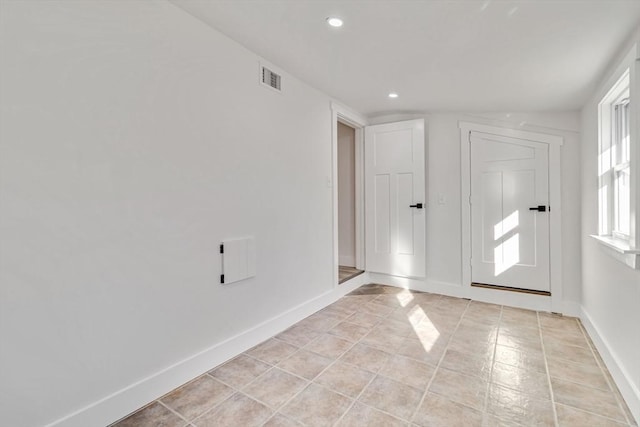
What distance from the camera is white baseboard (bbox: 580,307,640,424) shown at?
1.59 metres

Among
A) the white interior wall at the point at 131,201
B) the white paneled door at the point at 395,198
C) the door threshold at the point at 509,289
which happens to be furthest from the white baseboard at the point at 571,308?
the white paneled door at the point at 395,198

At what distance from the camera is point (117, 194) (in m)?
1.58

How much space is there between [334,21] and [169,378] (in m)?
2.38

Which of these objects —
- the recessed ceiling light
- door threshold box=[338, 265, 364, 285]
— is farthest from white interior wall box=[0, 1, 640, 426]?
door threshold box=[338, 265, 364, 285]

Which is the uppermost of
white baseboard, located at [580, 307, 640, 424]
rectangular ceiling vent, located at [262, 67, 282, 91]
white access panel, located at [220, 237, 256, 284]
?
rectangular ceiling vent, located at [262, 67, 282, 91]

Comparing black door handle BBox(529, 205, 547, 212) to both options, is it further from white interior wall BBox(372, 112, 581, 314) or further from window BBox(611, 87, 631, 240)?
window BBox(611, 87, 631, 240)

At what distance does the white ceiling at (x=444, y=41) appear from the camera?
1.68m

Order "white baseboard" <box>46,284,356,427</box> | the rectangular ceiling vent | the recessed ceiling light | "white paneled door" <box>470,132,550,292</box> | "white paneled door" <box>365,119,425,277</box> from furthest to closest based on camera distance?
"white paneled door" <box>365,119,425,277</box> → "white paneled door" <box>470,132,550,292</box> → the rectangular ceiling vent → the recessed ceiling light → "white baseboard" <box>46,284,356,427</box>

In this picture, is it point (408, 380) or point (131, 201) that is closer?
point (131, 201)

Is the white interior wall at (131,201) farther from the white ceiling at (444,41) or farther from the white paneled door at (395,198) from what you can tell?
the white paneled door at (395,198)

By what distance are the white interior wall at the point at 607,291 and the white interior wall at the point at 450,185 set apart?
202 mm

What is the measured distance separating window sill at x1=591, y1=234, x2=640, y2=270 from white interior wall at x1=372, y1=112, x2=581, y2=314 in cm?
107

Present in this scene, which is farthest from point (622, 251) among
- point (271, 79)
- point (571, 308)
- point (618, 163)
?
point (271, 79)

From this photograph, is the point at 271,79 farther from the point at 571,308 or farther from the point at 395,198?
the point at 571,308
